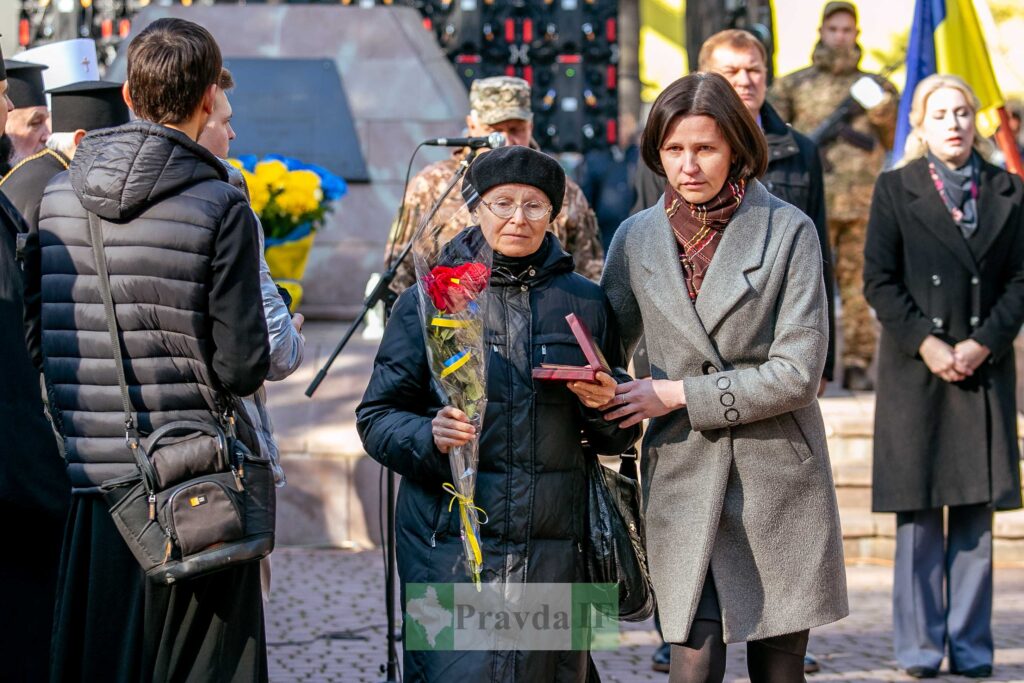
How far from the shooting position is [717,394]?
4.07 metres

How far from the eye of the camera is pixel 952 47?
8.46 metres

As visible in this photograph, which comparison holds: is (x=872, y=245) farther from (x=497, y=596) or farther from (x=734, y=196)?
(x=497, y=596)

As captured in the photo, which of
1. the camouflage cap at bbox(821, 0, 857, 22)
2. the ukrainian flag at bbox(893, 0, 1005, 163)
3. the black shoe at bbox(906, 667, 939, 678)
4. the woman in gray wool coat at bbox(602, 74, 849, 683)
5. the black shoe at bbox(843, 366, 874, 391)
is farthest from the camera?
the black shoe at bbox(843, 366, 874, 391)

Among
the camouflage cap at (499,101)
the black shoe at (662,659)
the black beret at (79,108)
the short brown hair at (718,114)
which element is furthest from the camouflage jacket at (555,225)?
the short brown hair at (718,114)

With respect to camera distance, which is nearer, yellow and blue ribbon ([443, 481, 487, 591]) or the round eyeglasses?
yellow and blue ribbon ([443, 481, 487, 591])

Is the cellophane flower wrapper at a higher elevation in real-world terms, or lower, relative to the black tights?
higher

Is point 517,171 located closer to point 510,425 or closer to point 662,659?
point 510,425

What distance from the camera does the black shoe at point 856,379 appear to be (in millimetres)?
10344

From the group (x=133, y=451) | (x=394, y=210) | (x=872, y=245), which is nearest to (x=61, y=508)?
(x=133, y=451)

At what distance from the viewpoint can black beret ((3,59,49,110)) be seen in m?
6.61

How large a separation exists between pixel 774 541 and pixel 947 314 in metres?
2.66

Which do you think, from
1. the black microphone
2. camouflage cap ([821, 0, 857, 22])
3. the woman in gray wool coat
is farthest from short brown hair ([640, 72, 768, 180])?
→ camouflage cap ([821, 0, 857, 22])

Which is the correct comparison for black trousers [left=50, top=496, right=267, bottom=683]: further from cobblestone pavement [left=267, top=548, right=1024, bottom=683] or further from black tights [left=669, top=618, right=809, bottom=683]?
cobblestone pavement [left=267, top=548, right=1024, bottom=683]

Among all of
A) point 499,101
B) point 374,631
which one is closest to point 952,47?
point 499,101
